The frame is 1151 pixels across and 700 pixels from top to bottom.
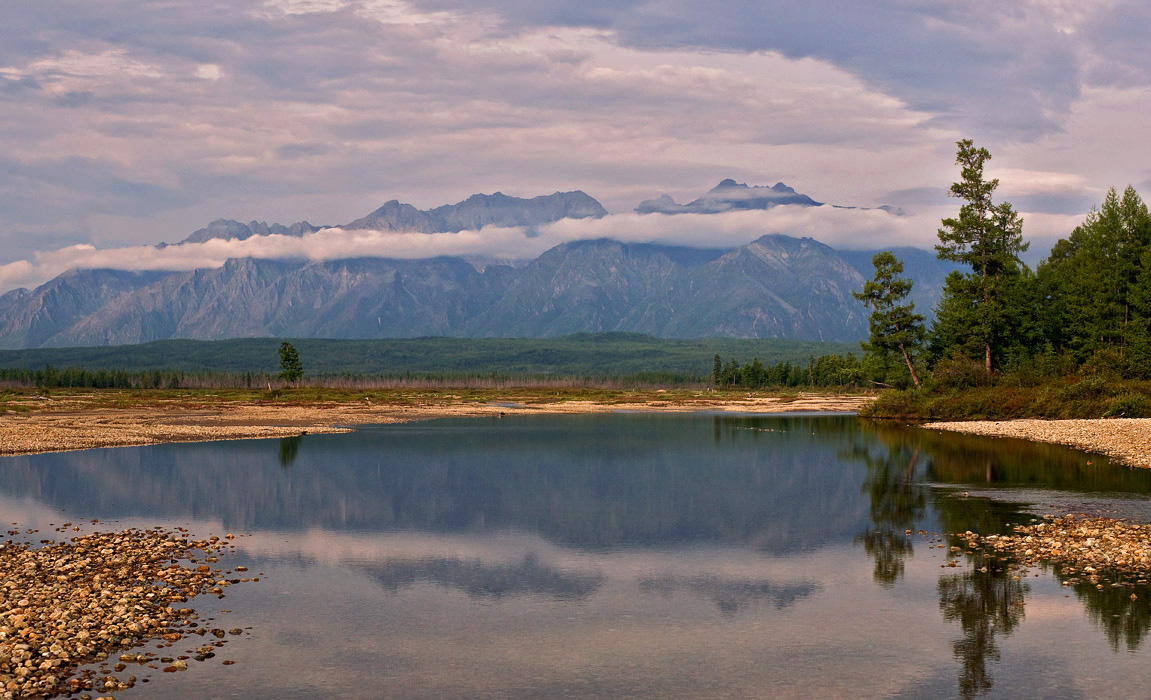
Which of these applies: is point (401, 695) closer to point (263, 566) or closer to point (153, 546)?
point (263, 566)

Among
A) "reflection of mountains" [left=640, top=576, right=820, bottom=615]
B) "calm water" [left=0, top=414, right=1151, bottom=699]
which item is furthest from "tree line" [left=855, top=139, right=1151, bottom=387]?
"reflection of mountains" [left=640, top=576, right=820, bottom=615]

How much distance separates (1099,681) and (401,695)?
41.9 ft

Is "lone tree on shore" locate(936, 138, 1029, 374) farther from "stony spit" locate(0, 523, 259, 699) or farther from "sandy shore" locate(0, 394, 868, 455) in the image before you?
"stony spit" locate(0, 523, 259, 699)

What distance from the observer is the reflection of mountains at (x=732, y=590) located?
23.0m

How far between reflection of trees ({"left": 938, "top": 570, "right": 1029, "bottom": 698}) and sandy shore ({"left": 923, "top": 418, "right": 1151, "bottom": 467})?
29243 millimetres

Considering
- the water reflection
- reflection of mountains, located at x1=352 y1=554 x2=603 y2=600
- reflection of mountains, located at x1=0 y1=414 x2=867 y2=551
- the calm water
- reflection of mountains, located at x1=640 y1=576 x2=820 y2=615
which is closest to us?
the calm water

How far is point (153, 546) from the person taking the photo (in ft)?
95.3

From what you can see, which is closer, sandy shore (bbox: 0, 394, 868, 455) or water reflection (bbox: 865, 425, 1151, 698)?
water reflection (bbox: 865, 425, 1151, 698)

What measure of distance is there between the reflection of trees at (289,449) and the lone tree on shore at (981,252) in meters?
61.2

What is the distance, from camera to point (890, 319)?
96562mm

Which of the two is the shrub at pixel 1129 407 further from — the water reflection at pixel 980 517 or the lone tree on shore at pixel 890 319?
the lone tree on shore at pixel 890 319

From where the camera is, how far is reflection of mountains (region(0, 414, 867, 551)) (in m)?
34.3

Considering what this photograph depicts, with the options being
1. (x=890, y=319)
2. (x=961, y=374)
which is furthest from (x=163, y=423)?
(x=961, y=374)

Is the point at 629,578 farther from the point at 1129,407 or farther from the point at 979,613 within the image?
the point at 1129,407
